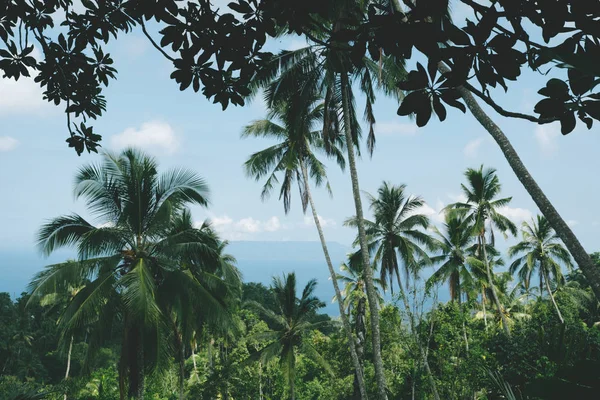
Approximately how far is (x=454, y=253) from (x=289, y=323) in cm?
882

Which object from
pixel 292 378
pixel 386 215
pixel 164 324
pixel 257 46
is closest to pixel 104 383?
pixel 292 378

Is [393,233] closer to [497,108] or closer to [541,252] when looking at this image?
[541,252]

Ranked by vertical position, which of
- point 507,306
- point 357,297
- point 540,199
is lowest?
point 507,306

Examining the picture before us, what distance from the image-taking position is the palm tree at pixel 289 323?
739 inches

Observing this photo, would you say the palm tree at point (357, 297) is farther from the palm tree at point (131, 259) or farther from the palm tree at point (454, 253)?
the palm tree at point (131, 259)

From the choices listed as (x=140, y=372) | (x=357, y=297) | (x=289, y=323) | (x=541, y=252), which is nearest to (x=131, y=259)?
(x=140, y=372)

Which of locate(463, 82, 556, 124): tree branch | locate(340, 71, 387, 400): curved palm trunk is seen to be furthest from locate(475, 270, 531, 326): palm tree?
locate(463, 82, 556, 124): tree branch

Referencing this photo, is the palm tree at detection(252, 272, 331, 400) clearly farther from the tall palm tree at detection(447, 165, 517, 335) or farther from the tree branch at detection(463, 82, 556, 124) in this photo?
the tree branch at detection(463, 82, 556, 124)

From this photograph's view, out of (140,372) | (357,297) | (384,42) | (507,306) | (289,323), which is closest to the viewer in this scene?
(384,42)

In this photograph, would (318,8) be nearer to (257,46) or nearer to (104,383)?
(257,46)

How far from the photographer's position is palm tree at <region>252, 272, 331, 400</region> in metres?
18.8

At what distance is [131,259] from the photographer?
1098 cm

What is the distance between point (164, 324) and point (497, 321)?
71.4 feet

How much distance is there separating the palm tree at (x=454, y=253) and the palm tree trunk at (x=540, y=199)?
1510 cm
